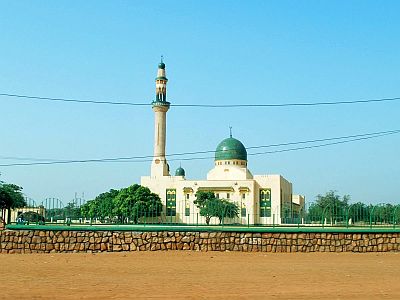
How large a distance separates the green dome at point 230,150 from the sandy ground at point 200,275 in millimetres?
41482

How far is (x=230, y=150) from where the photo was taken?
186 feet

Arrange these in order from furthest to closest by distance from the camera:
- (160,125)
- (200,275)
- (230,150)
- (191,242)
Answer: (230,150) → (160,125) → (191,242) → (200,275)

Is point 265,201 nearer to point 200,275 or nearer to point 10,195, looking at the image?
point 10,195

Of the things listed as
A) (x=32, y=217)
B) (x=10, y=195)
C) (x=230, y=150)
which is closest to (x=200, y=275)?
(x=32, y=217)

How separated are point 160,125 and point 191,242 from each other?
125 feet

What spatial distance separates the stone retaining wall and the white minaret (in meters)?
37.8

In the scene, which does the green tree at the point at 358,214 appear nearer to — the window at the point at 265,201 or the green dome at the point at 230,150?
the window at the point at 265,201

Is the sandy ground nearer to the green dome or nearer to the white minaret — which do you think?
the white minaret

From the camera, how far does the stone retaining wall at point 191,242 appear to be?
15414 millimetres

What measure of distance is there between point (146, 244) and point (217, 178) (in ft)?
131

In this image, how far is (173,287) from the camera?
8750 millimetres

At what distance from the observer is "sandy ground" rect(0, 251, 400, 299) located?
814 cm

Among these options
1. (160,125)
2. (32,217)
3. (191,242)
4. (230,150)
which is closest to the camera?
(191,242)

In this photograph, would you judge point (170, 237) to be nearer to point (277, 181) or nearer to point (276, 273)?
point (276, 273)
